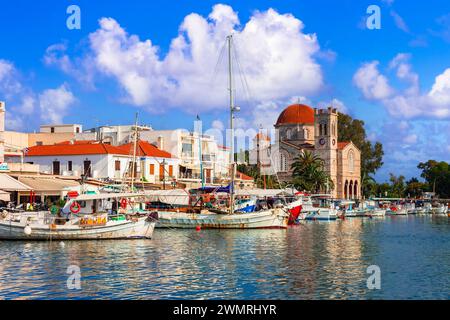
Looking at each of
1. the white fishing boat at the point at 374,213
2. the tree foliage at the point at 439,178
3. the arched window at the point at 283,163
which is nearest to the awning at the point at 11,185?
the white fishing boat at the point at 374,213

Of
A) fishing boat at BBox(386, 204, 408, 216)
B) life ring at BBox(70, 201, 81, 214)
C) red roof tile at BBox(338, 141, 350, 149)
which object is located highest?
red roof tile at BBox(338, 141, 350, 149)

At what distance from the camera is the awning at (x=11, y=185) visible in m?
47.3

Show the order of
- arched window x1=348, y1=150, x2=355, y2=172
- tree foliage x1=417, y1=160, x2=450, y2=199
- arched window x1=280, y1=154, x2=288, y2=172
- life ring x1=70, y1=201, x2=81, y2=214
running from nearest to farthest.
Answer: life ring x1=70, y1=201, x2=81, y2=214
arched window x1=280, y1=154, x2=288, y2=172
arched window x1=348, y1=150, x2=355, y2=172
tree foliage x1=417, y1=160, x2=450, y2=199

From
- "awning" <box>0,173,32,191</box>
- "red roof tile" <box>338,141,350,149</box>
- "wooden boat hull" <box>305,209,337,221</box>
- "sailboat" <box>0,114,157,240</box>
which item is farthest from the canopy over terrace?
"red roof tile" <box>338,141,350,149</box>

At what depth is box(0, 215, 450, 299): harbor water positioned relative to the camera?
2559 centimetres

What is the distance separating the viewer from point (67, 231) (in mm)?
42562

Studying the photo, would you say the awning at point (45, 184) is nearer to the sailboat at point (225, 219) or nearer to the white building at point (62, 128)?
the sailboat at point (225, 219)

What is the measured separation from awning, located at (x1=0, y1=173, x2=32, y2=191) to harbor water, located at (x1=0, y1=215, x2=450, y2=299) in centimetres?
622

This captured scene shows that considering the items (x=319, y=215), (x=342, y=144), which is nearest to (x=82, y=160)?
(x=319, y=215)

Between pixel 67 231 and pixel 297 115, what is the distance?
10285 cm

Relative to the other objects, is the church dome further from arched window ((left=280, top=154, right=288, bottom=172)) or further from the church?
arched window ((left=280, top=154, right=288, bottom=172))

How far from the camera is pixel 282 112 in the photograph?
144875 millimetres

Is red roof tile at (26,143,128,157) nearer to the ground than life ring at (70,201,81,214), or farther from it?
farther from it
